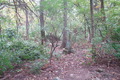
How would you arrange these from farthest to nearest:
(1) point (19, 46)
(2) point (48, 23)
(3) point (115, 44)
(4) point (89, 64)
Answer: (1) point (19, 46), (2) point (48, 23), (4) point (89, 64), (3) point (115, 44)

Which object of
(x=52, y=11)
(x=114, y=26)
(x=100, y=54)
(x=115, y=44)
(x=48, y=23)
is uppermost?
(x=52, y=11)

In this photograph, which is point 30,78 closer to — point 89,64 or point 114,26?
point 89,64

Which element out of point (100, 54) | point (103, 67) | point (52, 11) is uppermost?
point (52, 11)

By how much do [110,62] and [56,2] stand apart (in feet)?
12.0

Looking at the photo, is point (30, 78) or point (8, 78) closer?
point (30, 78)

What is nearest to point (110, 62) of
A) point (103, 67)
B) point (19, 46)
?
point (103, 67)

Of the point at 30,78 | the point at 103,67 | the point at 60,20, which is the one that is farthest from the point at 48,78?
the point at 60,20

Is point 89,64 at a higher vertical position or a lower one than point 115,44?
lower

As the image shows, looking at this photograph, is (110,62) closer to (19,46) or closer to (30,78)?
(30,78)

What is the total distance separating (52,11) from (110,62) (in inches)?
138

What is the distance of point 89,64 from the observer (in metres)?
4.50

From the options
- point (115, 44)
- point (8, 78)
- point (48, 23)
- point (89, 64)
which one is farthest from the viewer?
point (48, 23)

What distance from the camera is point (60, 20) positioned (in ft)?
15.8

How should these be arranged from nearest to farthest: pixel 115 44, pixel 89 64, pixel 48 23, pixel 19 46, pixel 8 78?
pixel 115 44 → pixel 8 78 → pixel 89 64 → pixel 48 23 → pixel 19 46
